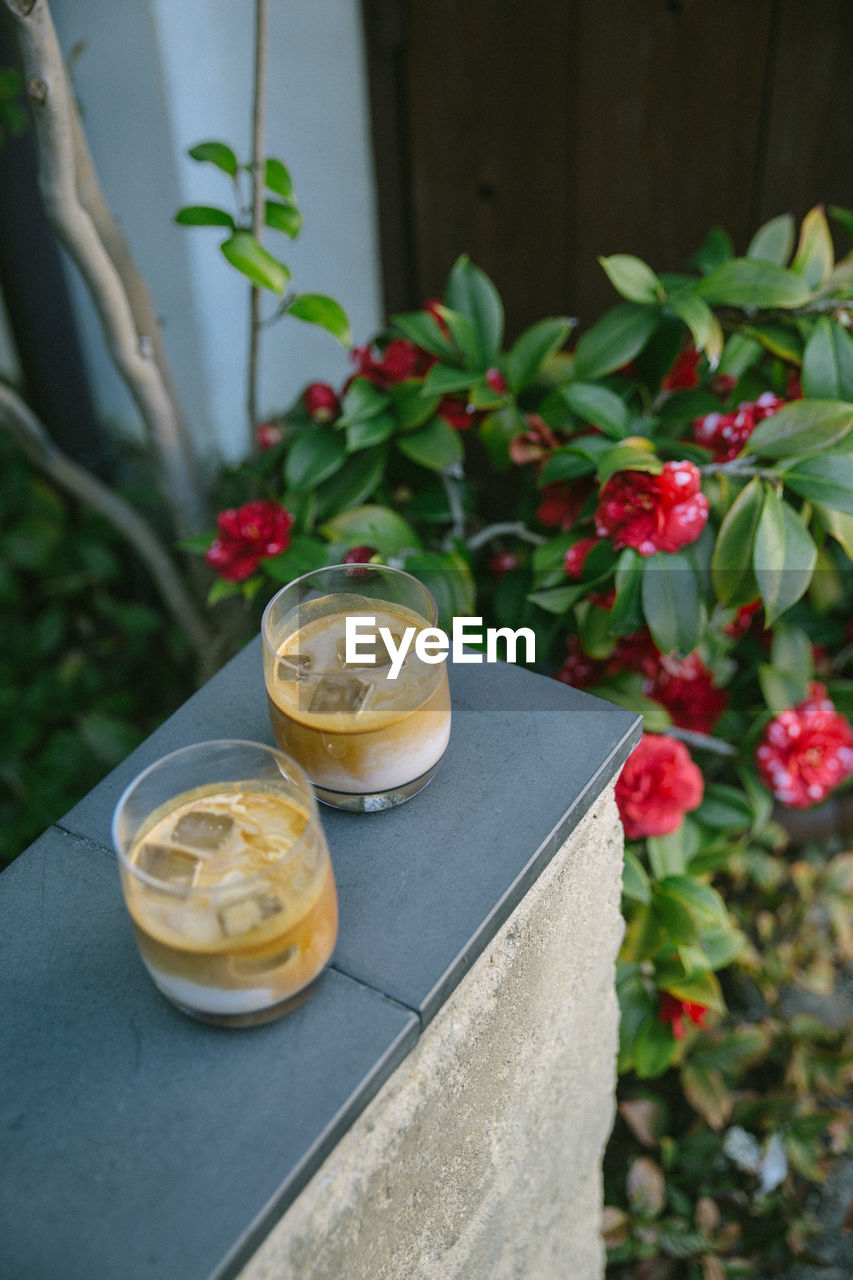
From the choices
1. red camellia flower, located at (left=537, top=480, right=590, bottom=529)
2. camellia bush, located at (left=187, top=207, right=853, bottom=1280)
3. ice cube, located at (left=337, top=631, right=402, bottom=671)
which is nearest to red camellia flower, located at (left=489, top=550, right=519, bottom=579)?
camellia bush, located at (left=187, top=207, right=853, bottom=1280)

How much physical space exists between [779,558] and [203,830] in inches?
29.0

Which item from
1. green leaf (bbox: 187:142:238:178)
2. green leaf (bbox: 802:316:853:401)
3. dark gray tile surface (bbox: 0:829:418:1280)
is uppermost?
green leaf (bbox: 187:142:238:178)

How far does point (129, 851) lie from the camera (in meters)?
0.65

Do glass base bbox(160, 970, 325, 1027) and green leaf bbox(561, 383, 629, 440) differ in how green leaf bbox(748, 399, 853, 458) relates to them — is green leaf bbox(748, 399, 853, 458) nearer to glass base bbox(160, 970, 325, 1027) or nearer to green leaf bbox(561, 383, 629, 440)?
green leaf bbox(561, 383, 629, 440)

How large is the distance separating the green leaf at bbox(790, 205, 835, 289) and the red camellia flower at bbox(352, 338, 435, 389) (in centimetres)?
54

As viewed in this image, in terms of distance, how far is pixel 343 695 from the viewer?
729 mm

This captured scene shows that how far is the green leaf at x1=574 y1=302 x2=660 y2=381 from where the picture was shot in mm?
1352

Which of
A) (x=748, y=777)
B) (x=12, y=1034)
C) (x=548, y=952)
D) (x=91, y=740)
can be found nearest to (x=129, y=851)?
(x=12, y=1034)

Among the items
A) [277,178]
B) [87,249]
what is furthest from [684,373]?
[87,249]

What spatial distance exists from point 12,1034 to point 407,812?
31 cm

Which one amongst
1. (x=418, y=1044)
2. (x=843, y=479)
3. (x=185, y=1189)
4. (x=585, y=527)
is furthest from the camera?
(x=585, y=527)

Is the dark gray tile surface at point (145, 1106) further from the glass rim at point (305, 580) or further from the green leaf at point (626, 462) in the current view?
the green leaf at point (626, 462)

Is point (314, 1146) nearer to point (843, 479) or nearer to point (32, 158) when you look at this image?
point (843, 479)

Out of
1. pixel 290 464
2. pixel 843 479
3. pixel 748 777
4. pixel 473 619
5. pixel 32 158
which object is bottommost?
pixel 748 777
